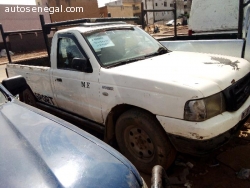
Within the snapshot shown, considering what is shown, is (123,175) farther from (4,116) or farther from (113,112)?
(113,112)

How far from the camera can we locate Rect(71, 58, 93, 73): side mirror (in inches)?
117

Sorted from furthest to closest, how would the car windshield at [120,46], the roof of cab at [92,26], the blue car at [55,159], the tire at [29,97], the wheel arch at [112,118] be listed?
the tire at [29,97], the roof of cab at [92,26], the car windshield at [120,46], the wheel arch at [112,118], the blue car at [55,159]

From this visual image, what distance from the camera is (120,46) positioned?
327cm

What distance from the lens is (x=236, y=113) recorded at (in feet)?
7.90

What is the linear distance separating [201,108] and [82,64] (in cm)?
159

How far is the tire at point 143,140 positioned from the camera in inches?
98.0

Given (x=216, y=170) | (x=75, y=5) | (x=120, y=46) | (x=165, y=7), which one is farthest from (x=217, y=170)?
(x=165, y=7)

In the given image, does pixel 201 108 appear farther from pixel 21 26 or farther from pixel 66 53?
pixel 21 26

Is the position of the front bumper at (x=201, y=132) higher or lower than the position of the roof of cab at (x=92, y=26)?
lower

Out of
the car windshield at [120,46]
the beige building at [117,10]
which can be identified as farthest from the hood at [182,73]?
the beige building at [117,10]

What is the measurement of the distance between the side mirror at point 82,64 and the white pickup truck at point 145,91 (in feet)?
0.04

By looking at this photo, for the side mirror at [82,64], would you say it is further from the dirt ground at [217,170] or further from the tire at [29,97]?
the tire at [29,97]

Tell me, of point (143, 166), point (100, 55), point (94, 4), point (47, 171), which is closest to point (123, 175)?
point (47, 171)

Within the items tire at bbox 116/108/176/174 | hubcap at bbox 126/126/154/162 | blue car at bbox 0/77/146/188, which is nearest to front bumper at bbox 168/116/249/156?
tire at bbox 116/108/176/174
